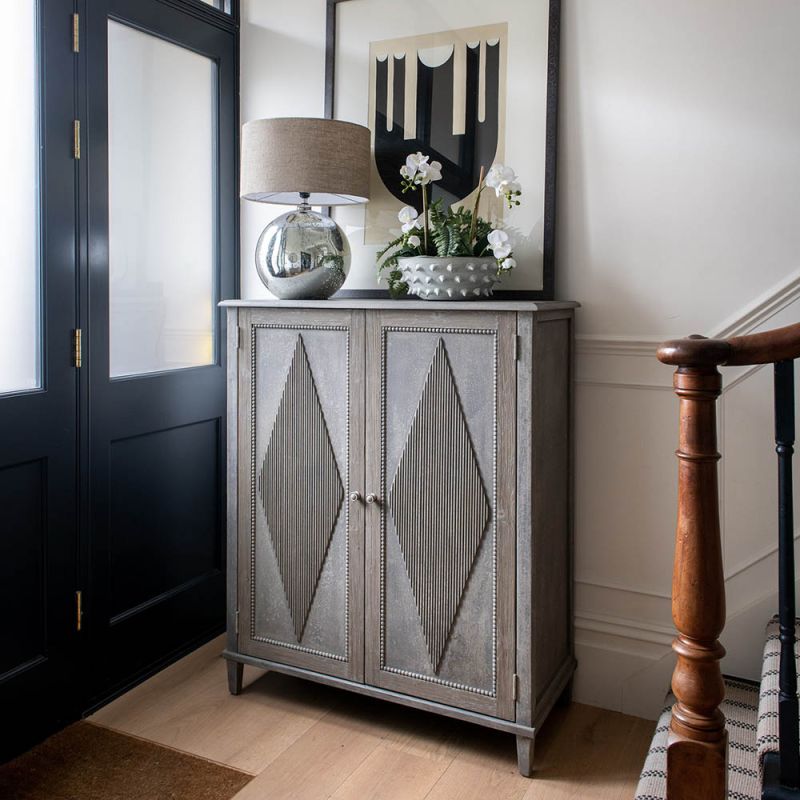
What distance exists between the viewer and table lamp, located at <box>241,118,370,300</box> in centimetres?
237

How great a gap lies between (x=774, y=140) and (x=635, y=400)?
781mm

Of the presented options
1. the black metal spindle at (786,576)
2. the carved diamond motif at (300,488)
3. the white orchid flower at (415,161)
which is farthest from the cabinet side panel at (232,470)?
the black metal spindle at (786,576)

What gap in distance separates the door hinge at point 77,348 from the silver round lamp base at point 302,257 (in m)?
0.55

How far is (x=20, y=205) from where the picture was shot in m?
2.17

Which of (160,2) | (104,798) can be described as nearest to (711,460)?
(104,798)

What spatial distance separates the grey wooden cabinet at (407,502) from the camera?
7.02 ft

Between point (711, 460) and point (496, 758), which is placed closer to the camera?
point (711, 460)

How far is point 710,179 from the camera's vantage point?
7.39ft

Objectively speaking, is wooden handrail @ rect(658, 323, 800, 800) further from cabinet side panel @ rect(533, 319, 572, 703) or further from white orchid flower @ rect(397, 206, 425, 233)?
white orchid flower @ rect(397, 206, 425, 233)

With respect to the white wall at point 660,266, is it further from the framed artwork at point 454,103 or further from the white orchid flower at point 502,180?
the white orchid flower at point 502,180

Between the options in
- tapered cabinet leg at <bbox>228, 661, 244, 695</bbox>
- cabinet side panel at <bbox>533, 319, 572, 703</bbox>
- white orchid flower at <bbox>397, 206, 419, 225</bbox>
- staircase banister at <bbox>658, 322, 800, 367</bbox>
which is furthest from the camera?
tapered cabinet leg at <bbox>228, 661, 244, 695</bbox>

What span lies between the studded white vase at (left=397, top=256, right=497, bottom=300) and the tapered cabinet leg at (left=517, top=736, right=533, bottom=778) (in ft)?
3.87

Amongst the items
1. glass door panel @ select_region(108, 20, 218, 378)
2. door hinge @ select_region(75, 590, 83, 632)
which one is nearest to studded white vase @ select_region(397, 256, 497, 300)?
glass door panel @ select_region(108, 20, 218, 378)

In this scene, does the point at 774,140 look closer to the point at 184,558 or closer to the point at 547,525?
the point at 547,525
